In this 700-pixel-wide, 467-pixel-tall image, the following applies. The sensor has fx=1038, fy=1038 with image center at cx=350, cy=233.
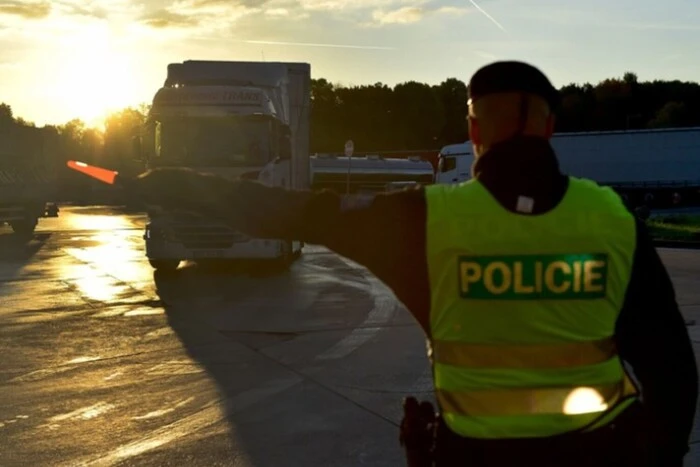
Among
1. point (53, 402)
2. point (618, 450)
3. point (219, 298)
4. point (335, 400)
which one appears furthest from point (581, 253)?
point (219, 298)

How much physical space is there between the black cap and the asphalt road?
4269mm

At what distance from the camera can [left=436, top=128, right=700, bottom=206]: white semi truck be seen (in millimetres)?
53000

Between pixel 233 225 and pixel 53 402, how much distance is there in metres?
6.13

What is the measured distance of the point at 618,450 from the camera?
2.40 m

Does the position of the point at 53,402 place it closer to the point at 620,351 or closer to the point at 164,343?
the point at 164,343

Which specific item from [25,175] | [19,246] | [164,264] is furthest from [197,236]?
[25,175]

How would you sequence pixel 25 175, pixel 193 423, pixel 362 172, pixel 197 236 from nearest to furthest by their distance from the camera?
pixel 193 423 → pixel 197 236 → pixel 25 175 → pixel 362 172

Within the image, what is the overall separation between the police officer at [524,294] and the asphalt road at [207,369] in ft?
13.5

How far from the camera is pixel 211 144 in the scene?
A: 1809 cm

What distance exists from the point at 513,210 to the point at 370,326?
976 cm

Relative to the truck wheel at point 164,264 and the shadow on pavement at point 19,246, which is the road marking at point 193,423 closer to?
the truck wheel at point 164,264

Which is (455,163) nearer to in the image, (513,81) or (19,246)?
(19,246)

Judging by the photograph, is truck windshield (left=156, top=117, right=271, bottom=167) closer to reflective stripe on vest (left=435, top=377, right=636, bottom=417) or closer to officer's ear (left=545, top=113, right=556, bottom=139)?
officer's ear (left=545, top=113, right=556, bottom=139)

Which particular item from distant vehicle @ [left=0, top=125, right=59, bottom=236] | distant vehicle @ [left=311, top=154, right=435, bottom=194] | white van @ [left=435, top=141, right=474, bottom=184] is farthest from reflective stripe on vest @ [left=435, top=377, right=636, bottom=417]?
distant vehicle @ [left=311, top=154, right=435, bottom=194]
